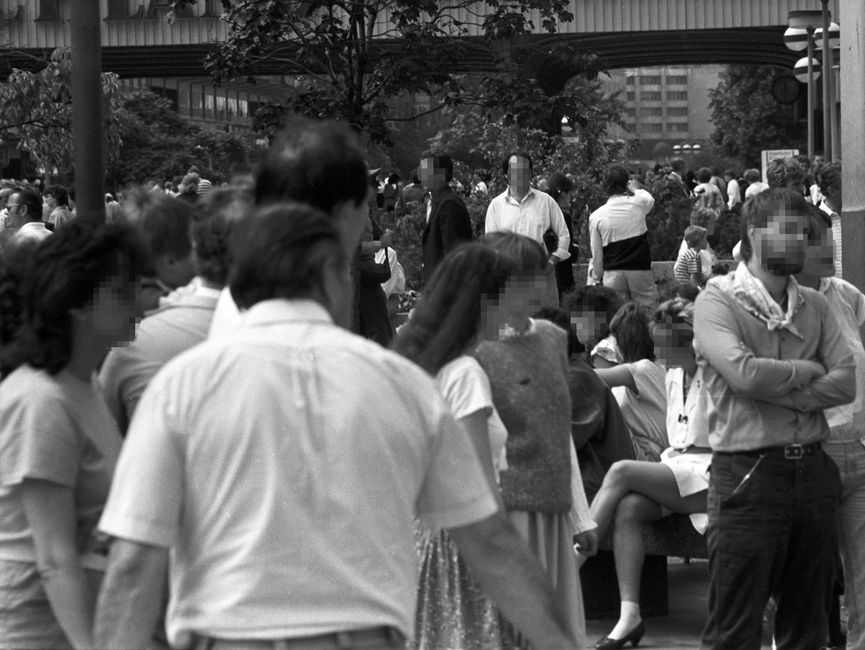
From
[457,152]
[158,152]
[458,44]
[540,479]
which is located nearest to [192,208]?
[540,479]

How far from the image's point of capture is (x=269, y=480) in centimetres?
227

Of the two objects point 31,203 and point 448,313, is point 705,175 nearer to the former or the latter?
point 31,203

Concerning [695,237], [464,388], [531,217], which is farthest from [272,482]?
[695,237]

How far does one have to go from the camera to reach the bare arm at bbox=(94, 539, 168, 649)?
2273mm

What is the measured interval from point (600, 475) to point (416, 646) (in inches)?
86.5

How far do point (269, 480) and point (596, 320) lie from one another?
17.1 feet

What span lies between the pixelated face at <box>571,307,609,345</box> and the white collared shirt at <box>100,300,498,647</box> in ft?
16.3

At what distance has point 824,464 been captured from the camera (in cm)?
479

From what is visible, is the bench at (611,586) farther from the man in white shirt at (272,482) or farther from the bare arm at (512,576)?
the man in white shirt at (272,482)

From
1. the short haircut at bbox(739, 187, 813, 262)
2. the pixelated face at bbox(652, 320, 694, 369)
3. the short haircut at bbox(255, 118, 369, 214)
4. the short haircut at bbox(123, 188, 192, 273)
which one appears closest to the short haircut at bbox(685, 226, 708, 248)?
the pixelated face at bbox(652, 320, 694, 369)

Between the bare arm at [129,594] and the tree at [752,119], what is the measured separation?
60.5 m

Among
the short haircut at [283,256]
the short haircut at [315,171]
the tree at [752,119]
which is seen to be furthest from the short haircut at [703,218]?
the tree at [752,119]

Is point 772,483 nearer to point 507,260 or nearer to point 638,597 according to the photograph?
point 507,260

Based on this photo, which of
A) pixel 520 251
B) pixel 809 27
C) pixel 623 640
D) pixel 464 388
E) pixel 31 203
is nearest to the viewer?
pixel 464 388
